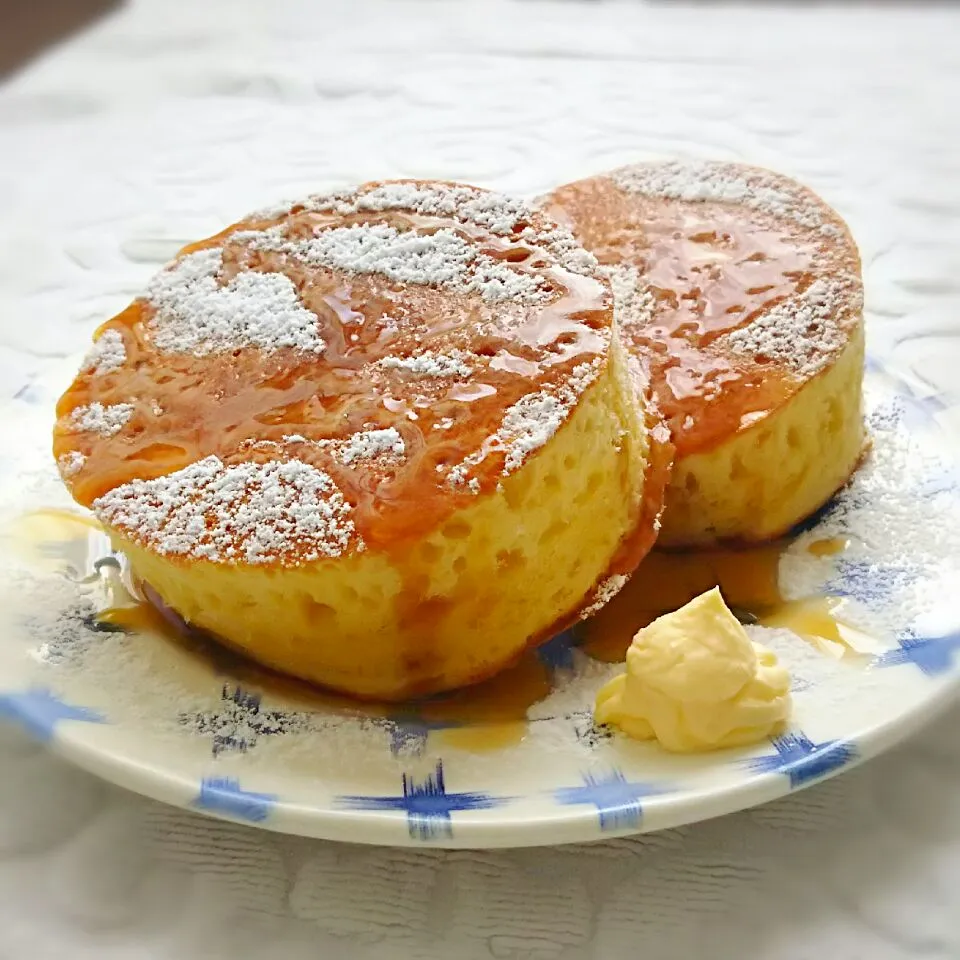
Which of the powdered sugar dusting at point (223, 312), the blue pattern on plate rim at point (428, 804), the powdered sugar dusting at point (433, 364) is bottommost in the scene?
the blue pattern on plate rim at point (428, 804)

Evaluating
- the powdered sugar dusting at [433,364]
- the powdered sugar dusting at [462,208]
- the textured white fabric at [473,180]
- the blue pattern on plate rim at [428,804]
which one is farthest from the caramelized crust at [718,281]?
the blue pattern on plate rim at [428,804]

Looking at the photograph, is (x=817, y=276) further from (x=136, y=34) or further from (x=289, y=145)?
(x=136, y=34)

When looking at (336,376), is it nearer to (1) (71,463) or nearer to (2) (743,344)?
(1) (71,463)

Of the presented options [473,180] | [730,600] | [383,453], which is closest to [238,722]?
[383,453]

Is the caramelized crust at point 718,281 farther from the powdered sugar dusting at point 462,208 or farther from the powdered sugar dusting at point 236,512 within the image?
the powdered sugar dusting at point 236,512

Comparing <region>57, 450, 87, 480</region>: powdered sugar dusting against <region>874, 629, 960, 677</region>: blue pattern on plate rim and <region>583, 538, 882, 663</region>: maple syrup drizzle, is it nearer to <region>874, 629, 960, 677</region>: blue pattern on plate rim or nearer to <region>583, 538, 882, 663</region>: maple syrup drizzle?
<region>583, 538, 882, 663</region>: maple syrup drizzle

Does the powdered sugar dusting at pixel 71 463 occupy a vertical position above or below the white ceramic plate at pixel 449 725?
above
